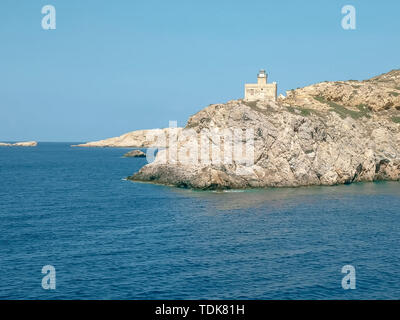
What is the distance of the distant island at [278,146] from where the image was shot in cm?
8656

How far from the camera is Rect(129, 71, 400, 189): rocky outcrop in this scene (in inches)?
3403

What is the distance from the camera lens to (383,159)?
330 ft

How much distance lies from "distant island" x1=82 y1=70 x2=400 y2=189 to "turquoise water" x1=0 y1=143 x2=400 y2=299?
8864mm

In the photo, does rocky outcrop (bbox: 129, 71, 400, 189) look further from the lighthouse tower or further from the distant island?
the lighthouse tower

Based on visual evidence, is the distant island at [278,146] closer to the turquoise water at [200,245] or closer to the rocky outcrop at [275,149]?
the rocky outcrop at [275,149]

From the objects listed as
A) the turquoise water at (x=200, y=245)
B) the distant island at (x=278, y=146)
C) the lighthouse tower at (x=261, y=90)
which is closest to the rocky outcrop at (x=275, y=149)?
the distant island at (x=278, y=146)

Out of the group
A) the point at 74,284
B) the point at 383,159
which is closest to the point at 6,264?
the point at 74,284

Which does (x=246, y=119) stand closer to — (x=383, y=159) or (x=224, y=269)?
(x=383, y=159)

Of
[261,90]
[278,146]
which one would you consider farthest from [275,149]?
[261,90]

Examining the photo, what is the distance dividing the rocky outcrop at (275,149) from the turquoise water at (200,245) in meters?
9.09

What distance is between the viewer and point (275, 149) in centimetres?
8931

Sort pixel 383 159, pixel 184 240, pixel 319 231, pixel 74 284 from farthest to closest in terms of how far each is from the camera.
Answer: pixel 383 159 → pixel 319 231 → pixel 184 240 → pixel 74 284

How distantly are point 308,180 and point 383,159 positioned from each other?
21.8 metres
